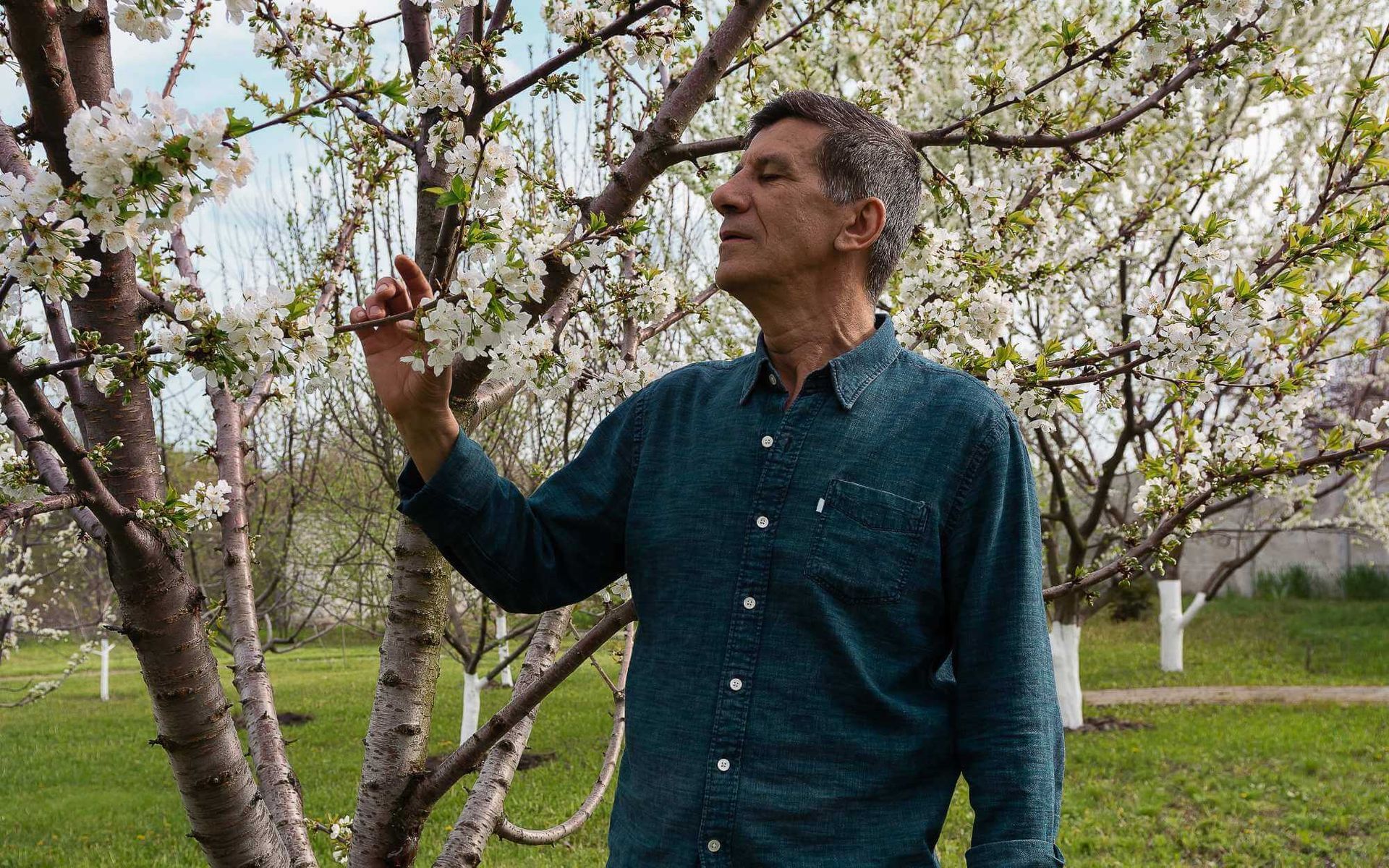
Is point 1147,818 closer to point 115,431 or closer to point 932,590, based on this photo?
point 932,590

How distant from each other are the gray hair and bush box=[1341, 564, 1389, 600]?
64.7 feet

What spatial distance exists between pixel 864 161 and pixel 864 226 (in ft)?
0.38

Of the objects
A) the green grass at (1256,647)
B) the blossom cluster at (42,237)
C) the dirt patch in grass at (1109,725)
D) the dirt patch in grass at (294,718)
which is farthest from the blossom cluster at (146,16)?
the green grass at (1256,647)

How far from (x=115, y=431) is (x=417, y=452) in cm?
49

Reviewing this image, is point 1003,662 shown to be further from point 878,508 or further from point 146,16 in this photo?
point 146,16

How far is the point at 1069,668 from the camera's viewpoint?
1010 centimetres

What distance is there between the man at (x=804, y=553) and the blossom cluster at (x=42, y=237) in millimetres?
388

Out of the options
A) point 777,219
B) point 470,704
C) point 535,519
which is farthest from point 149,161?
point 470,704

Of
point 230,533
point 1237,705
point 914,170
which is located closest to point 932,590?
point 914,170

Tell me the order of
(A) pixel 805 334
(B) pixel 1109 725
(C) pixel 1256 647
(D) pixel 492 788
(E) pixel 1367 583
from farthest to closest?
(E) pixel 1367 583, (C) pixel 1256 647, (B) pixel 1109 725, (D) pixel 492 788, (A) pixel 805 334

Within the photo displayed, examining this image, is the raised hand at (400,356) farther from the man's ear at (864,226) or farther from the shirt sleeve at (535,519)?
the man's ear at (864,226)

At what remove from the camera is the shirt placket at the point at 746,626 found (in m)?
1.54

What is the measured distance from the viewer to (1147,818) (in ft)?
24.5

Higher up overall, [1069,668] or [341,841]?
[1069,668]
